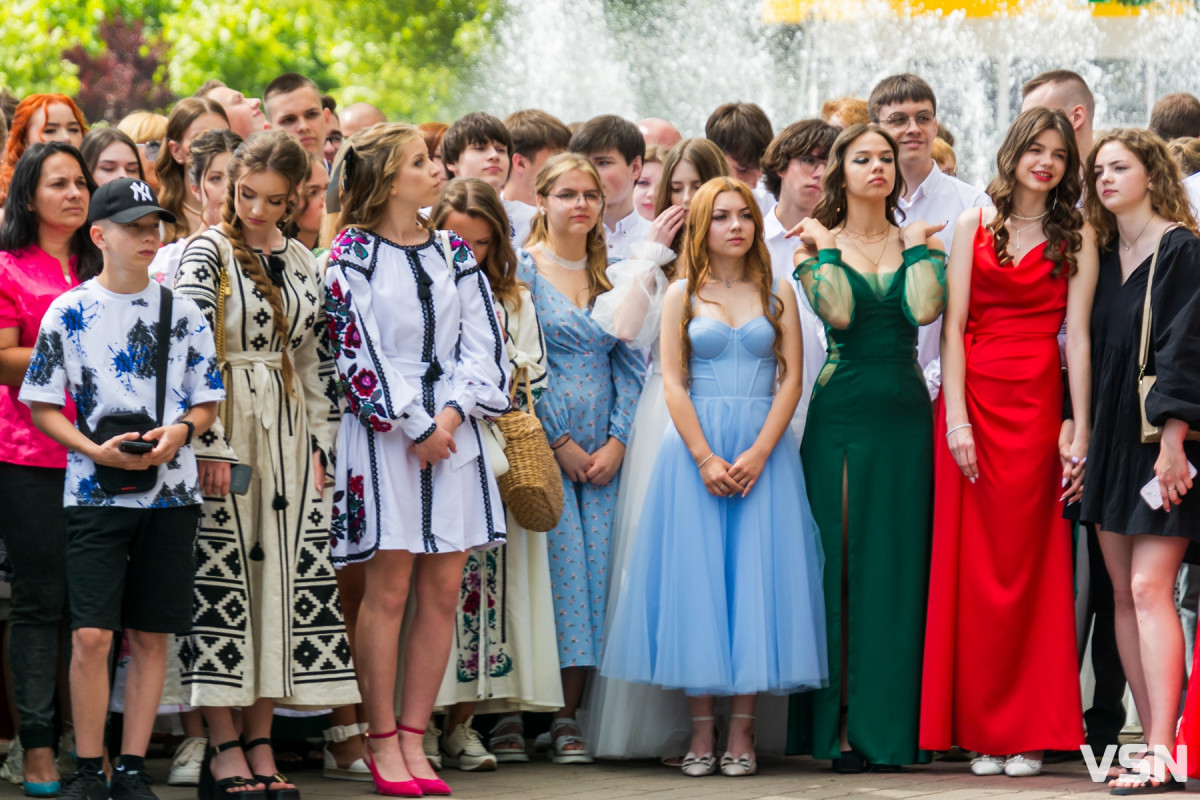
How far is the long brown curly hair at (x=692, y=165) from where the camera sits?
7.04m

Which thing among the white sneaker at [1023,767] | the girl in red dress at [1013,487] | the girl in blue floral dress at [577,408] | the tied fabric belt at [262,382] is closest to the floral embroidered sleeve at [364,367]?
the tied fabric belt at [262,382]

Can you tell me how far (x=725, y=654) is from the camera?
605cm

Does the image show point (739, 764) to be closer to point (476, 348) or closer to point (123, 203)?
point (476, 348)

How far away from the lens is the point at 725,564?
6203mm

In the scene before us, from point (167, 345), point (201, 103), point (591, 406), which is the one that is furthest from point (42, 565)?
point (201, 103)

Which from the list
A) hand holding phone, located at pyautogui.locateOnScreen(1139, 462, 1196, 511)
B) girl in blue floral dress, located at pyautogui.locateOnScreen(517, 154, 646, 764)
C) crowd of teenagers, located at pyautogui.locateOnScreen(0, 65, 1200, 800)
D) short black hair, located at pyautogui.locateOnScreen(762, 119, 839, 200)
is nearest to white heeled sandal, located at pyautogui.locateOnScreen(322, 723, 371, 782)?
crowd of teenagers, located at pyautogui.locateOnScreen(0, 65, 1200, 800)

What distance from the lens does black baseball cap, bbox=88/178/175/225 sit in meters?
5.11

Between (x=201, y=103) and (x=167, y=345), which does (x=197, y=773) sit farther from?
(x=201, y=103)

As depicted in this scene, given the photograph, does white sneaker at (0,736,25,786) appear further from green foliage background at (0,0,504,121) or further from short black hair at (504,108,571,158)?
green foliage background at (0,0,504,121)

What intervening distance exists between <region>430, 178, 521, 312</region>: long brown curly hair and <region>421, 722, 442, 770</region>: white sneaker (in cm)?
171

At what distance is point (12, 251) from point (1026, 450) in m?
3.83

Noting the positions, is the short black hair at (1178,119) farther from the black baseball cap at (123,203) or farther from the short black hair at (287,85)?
the black baseball cap at (123,203)

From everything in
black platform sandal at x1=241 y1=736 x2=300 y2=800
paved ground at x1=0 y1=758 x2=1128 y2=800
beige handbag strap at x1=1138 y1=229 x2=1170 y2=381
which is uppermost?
beige handbag strap at x1=1138 y1=229 x2=1170 y2=381

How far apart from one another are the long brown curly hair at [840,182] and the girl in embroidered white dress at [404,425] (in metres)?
1.59
